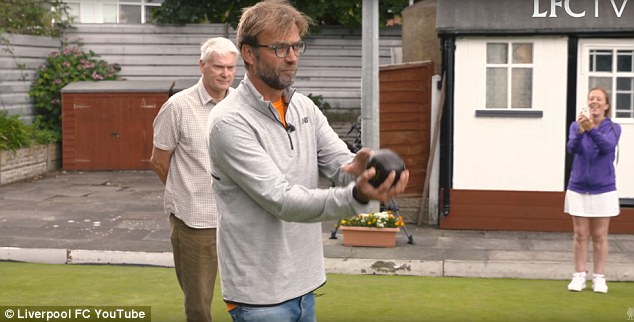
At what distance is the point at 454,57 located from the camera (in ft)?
39.6

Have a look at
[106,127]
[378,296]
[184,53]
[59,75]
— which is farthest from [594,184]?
[59,75]

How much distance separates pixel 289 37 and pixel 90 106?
16.1m

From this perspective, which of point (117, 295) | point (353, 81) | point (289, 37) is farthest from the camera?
point (353, 81)

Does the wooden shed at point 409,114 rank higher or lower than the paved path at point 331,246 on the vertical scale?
higher

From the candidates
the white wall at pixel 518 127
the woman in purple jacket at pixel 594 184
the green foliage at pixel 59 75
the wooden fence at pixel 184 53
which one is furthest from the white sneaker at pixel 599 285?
the green foliage at pixel 59 75

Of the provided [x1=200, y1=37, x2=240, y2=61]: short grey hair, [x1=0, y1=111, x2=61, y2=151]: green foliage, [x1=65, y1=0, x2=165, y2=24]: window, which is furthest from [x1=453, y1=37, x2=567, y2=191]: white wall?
[x1=65, y1=0, x2=165, y2=24]: window

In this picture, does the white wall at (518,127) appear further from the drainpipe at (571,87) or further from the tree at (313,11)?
the tree at (313,11)

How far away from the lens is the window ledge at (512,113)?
39.4ft

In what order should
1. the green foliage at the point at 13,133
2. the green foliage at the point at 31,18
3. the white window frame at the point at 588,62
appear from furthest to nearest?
the green foliage at the point at 31,18 < the green foliage at the point at 13,133 < the white window frame at the point at 588,62

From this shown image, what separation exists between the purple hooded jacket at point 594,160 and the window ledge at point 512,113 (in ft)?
11.7

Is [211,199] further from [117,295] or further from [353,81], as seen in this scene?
[353,81]

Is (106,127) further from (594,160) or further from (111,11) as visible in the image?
(594,160)

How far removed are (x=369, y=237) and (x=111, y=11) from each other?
49.3 feet

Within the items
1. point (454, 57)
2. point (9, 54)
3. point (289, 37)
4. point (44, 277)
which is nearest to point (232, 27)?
point (9, 54)
